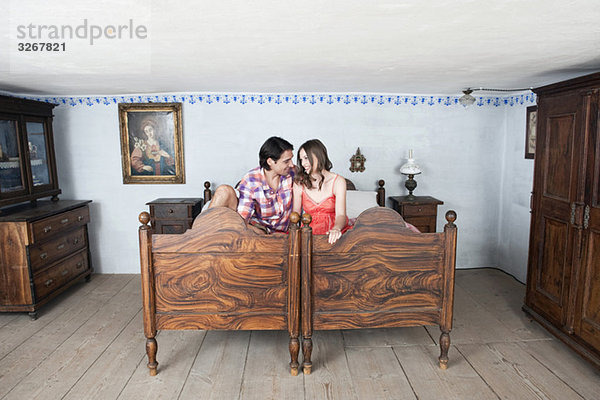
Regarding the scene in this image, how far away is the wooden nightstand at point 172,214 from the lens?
14.7 ft

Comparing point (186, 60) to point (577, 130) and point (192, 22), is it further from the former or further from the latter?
point (577, 130)

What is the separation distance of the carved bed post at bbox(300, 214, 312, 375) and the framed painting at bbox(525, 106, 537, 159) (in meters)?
3.11

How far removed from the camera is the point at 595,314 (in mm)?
2701

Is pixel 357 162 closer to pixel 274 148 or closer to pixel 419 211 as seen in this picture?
pixel 419 211

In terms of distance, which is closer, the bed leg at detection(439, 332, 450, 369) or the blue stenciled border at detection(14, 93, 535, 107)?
the bed leg at detection(439, 332, 450, 369)

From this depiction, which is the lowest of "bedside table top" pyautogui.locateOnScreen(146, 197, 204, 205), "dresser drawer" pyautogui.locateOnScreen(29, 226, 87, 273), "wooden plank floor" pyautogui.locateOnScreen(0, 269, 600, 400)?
"wooden plank floor" pyautogui.locateOnScreen(0, 269, 600, 400)

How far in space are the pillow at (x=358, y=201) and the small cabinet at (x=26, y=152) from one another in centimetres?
315

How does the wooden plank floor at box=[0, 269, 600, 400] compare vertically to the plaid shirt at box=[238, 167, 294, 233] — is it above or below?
below

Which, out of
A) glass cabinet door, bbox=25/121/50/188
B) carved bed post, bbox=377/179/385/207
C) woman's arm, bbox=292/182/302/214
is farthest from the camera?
carved bed post, bbox=377/179/385/207

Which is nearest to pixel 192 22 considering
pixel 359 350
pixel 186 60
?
pixel 186 60

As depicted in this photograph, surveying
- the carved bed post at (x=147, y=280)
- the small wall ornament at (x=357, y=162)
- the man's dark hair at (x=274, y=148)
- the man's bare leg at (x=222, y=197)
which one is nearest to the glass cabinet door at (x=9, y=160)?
the carved bed post at (x=147, y=280)

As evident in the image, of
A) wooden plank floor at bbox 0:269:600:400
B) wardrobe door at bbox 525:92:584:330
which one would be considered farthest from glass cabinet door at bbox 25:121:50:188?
wardrobe door at bbox 525:92:584:330

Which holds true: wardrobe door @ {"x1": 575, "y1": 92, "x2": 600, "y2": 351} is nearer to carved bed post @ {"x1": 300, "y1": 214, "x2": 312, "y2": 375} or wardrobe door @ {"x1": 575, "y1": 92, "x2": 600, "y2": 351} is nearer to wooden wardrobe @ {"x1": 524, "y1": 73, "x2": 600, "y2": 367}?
wooden wardrobe @ {"x1": 524, "y1": 73, "x2": 600, "y2": 367}

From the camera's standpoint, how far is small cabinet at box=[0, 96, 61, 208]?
3725 millimetres
